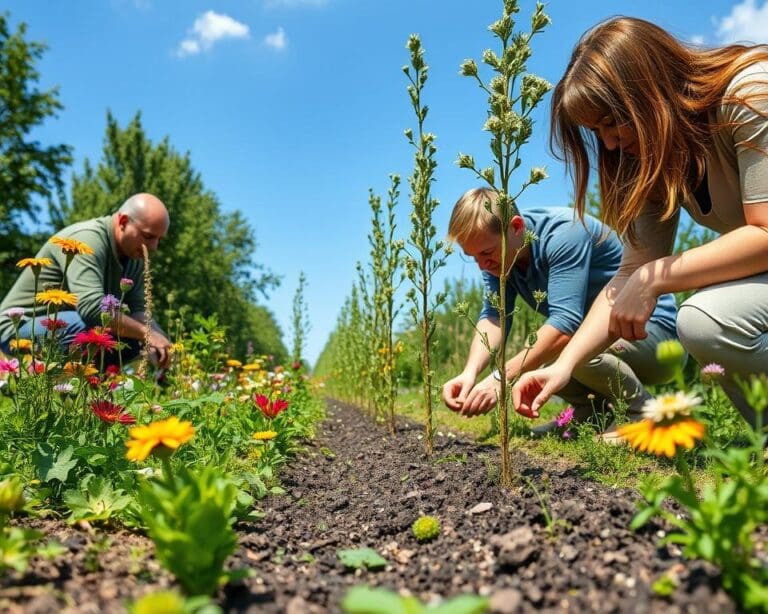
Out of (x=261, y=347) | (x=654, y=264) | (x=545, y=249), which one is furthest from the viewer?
(x=261, y=347)

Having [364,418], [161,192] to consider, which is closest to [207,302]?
[161,192]

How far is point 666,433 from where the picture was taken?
4.10 ft

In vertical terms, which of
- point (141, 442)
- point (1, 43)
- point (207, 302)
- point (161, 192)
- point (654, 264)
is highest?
point (1, 43)

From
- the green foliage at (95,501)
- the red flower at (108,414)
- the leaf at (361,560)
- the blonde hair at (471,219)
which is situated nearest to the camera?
the leaf at (361,560)

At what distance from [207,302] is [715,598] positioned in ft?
75.4

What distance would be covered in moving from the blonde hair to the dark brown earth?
1404 millimetres

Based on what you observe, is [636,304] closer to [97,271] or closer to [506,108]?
[506,108]

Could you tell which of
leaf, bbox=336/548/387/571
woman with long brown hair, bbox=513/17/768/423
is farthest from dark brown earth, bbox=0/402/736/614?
woman with long brown hair, bbox=513/17/768/423

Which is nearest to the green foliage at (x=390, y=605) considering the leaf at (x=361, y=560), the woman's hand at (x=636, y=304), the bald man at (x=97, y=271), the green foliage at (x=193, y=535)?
the green foliage at (x=193, y=535)

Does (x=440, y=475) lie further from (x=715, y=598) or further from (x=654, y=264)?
(x=715, y=598)

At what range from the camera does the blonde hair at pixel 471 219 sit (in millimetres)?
3447

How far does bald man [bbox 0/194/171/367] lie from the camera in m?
4.70

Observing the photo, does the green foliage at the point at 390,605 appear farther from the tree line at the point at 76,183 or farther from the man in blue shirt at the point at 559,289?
the tree line at the point at 76,183

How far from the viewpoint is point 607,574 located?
1366 millimetres
